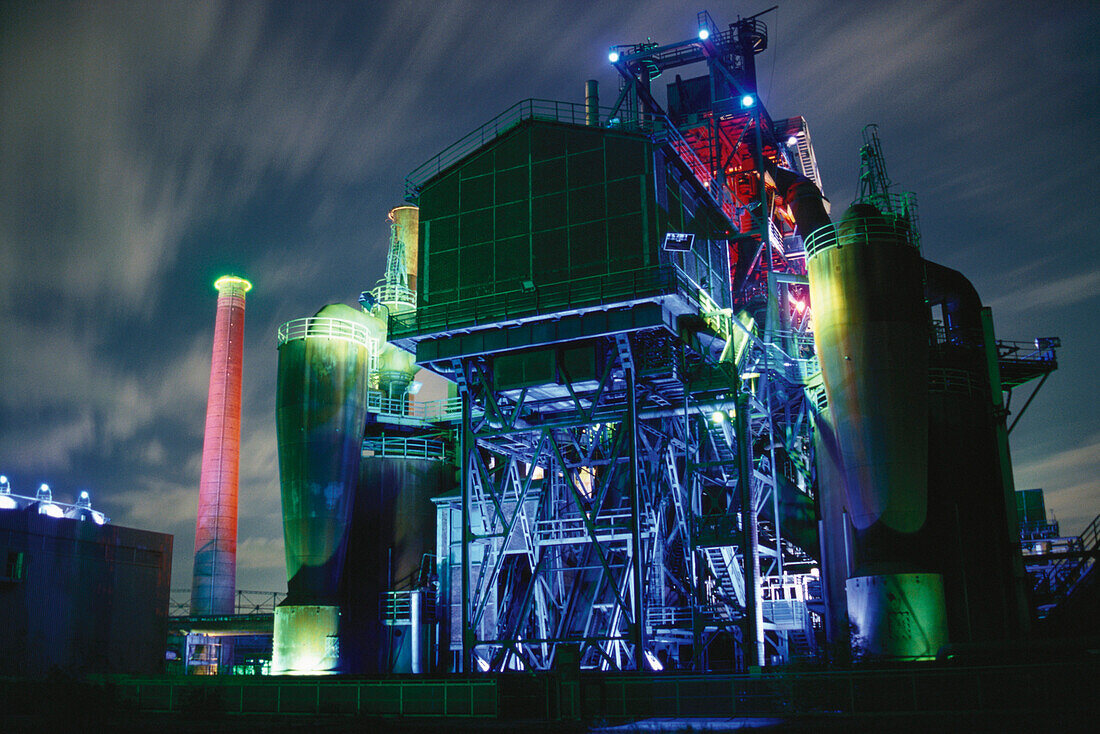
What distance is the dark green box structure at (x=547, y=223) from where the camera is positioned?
126ft

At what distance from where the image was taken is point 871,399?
37.1 metres

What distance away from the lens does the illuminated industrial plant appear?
123 feet

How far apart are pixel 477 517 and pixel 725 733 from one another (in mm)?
24907

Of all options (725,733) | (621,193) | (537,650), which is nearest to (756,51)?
(621,193)

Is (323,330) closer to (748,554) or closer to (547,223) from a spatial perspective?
(547,223)

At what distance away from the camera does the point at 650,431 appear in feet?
145

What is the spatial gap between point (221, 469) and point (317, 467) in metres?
21.7

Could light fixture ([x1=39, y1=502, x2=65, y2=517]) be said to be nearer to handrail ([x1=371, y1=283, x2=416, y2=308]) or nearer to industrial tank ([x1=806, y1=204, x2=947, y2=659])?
handrail ([x1=371, y1=283, x2=416, y2=308])

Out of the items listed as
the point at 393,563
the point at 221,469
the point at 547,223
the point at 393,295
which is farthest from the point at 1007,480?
the point at 221,469

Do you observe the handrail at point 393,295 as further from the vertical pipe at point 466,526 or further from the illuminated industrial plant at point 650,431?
the vertical pipe at point 466,526

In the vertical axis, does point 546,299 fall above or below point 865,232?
below

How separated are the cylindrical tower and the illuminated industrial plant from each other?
690 inches

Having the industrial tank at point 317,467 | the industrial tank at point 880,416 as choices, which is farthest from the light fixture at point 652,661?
the industrial tank at point 317,467

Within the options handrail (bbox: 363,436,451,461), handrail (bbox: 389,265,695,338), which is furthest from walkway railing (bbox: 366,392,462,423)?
handrail (bbox: 389,265,695,338)
